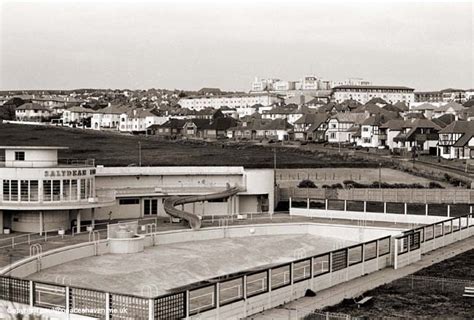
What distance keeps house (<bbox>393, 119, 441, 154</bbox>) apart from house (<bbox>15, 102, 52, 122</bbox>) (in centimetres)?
9680

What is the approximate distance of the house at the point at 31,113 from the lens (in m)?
171

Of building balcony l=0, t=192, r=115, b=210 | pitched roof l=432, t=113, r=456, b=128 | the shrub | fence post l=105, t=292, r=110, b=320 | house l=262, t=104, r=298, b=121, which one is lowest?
the shrub

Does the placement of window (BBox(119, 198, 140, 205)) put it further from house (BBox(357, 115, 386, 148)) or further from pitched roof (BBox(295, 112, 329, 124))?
pitched roof (BBox(295, 112, 329, 124))

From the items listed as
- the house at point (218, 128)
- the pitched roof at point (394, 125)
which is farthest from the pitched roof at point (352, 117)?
the house at point (218, 128)

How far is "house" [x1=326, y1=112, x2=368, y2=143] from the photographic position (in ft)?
378

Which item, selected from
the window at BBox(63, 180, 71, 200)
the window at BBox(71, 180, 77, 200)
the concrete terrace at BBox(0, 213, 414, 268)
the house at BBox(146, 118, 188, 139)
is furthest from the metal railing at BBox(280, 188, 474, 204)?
the house at BBox(146, 118, 188, 139)

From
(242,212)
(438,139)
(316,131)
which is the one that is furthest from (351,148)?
(242,212)

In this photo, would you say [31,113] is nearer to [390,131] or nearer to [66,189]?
[390,131]

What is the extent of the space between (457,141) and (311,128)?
3948 centimetres

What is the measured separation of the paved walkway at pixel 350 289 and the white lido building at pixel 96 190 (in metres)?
15.7

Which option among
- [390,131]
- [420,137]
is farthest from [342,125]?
[420,137]

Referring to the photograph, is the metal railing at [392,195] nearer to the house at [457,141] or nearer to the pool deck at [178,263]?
the pool deck at [178,263]

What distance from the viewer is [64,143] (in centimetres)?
10744

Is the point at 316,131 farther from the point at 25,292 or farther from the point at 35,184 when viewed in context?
the point at 25,292
